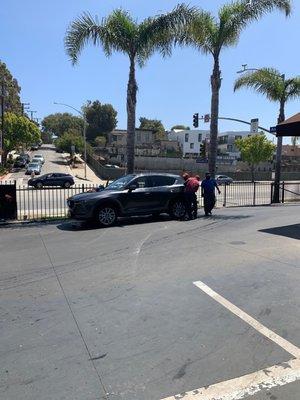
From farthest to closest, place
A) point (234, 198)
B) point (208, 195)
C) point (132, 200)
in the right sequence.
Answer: point (234, 198) → point (208, 195) → point (132, 200)

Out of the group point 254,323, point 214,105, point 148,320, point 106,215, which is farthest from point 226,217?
point 148,320

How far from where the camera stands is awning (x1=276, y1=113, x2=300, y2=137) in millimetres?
14691

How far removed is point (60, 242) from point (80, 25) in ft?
30.9

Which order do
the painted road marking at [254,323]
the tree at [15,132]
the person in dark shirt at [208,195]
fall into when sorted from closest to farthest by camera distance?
the painted road marking at [254,323], the person in dark shirt at [208,195], the tree at [15,132]

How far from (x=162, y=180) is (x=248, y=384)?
11.4 metres

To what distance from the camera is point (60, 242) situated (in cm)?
1105

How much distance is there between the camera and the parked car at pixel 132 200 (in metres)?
13.5

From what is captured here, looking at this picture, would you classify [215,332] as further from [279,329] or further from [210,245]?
[210,245]

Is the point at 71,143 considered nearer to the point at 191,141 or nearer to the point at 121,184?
the point at 191,141

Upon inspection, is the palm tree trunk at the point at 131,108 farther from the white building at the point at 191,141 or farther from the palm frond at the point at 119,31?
the white building at the point at 191,141

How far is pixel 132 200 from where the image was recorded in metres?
14.2

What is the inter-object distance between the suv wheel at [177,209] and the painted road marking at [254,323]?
807cm

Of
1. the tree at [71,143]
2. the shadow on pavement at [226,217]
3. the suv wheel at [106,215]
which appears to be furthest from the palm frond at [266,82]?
the tree at [71,143]

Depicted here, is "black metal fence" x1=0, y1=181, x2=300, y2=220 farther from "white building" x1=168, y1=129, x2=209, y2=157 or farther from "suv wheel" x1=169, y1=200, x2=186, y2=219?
"white building" x1=168, y1=129, x2=209, y2=157
